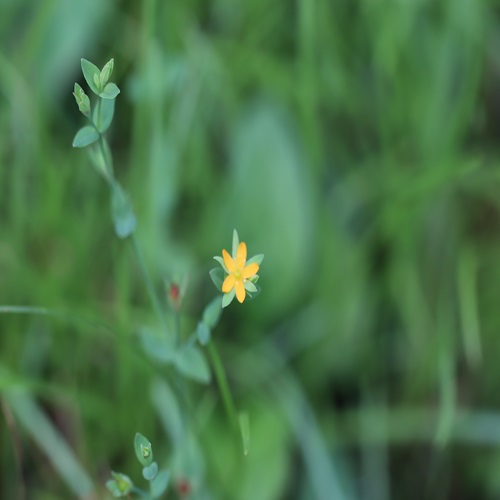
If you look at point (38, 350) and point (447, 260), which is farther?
point (447, 260)

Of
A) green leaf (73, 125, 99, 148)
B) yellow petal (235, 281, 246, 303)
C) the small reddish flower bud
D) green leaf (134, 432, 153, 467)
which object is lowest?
green leaf (134, 432, 153, 467)

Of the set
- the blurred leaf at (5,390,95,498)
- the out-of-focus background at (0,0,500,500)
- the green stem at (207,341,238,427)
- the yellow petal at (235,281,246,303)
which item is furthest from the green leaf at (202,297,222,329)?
the blurred leaf at (5,390,95,498)

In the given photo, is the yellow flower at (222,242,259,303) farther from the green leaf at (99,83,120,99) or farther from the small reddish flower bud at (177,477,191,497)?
the small reddish flower bud at (177,477,191,497)

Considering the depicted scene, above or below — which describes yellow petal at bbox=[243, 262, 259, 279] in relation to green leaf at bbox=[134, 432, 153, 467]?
above

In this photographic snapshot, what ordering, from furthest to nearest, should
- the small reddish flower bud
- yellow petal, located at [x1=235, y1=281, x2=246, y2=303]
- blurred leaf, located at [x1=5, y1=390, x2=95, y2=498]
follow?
blurred leaf, located at [x1=5, y1=390, x2=95, y2=498] < the small reddish flower bud < yellow petal, located at [x1=235, y1=281, x2=246, y2=303]

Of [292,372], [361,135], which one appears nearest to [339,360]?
[292,372]

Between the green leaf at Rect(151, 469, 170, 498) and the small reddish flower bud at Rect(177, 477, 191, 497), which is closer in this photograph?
the green leaf at Rect(151, 469, 170, 498)

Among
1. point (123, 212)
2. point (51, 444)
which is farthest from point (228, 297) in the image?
point (51, 444)

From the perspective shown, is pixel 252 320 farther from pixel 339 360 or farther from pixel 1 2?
pixel 1 2

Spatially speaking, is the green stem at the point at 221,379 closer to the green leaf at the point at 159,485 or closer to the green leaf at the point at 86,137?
the green leaf at the point at 159,485
